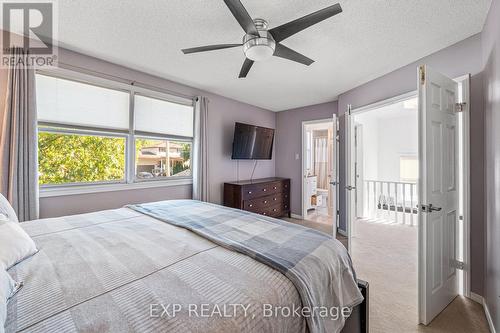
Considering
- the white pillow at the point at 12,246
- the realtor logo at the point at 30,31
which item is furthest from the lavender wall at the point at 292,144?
the white pillow at the point at 12,246

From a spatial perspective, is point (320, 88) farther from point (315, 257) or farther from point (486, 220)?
point (315, 257)

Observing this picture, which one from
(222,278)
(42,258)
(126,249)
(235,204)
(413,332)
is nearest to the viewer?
(222,278)

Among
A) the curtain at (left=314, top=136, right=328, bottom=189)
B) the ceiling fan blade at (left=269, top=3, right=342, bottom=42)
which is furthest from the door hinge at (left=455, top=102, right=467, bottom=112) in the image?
the curtain at (left=314, top=136, right=328, bottom=189)

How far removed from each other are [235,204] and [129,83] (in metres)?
2.41

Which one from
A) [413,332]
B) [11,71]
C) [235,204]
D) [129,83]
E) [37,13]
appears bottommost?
[413,332]

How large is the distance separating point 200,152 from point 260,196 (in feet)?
4.63

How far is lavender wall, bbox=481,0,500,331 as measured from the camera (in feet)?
5.14

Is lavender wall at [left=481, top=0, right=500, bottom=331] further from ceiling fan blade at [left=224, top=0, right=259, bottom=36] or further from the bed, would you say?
ceiling fan blade at [left=224, top=0, right=259, bottom=36]

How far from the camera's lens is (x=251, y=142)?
434 centimetres

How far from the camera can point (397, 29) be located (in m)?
1.98

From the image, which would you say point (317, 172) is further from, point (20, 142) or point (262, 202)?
point (20, 142)

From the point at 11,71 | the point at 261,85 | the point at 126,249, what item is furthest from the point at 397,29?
the point at 11,71

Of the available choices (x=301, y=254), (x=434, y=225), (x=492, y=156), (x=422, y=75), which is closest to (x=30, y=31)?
(x=301, y=254)

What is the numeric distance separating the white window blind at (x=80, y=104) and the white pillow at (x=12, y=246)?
1660 mm
